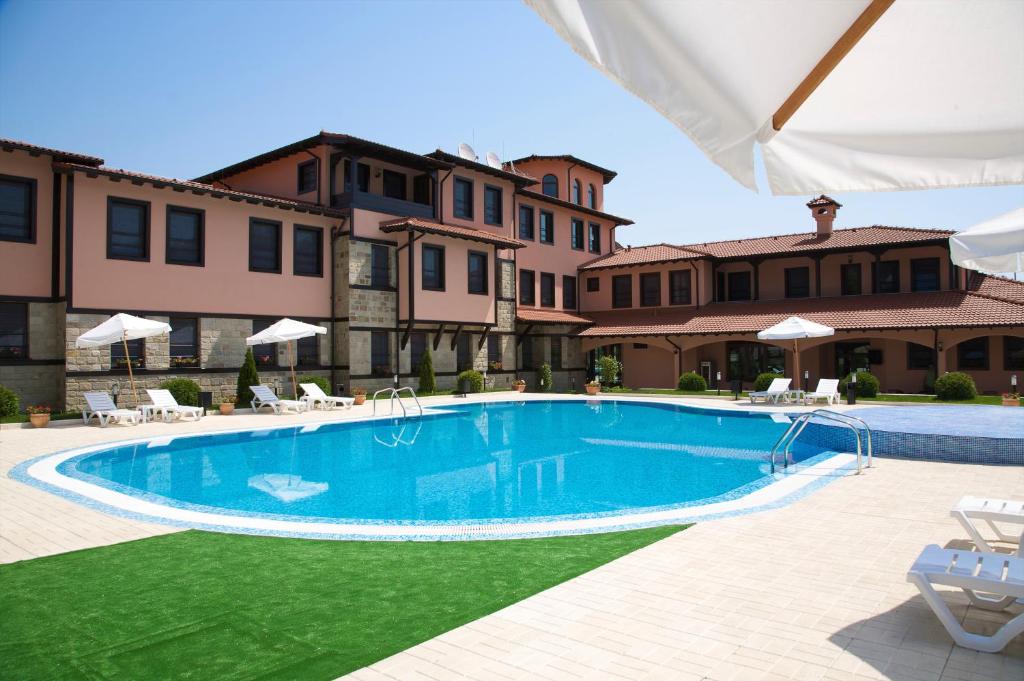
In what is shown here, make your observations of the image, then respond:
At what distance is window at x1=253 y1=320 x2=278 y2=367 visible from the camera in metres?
21.7

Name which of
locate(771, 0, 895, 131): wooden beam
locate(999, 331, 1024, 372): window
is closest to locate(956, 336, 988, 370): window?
locate(999, 331, 1024, 372): window

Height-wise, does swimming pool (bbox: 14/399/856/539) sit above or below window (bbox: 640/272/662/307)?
below

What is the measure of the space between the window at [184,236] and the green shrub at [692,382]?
1807 centimetres

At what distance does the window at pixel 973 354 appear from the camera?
24.6 metres

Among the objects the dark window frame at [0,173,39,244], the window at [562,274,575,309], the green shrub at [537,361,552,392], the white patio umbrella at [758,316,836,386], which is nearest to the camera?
the dark window frame at [0,173,39,244]

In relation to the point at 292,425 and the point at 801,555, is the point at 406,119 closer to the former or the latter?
the point at 292,425

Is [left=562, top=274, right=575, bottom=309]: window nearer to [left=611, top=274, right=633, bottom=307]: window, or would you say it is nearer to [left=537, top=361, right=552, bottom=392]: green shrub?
[left=611, top=274, right=633, bottom=307]: window

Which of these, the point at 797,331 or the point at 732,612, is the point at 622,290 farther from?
the point at 732,612

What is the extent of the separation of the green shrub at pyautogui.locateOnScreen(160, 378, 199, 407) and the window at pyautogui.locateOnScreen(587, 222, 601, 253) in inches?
830

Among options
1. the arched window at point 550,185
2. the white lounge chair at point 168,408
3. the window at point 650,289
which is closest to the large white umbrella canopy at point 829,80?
the white lounge chair at point 168,408

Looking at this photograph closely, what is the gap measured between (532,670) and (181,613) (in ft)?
7.88

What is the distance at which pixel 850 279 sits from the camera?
28500 mm

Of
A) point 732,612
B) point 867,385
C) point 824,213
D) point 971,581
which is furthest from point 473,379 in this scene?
point 971,581

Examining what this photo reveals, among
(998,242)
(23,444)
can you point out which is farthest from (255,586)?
(23,444)
